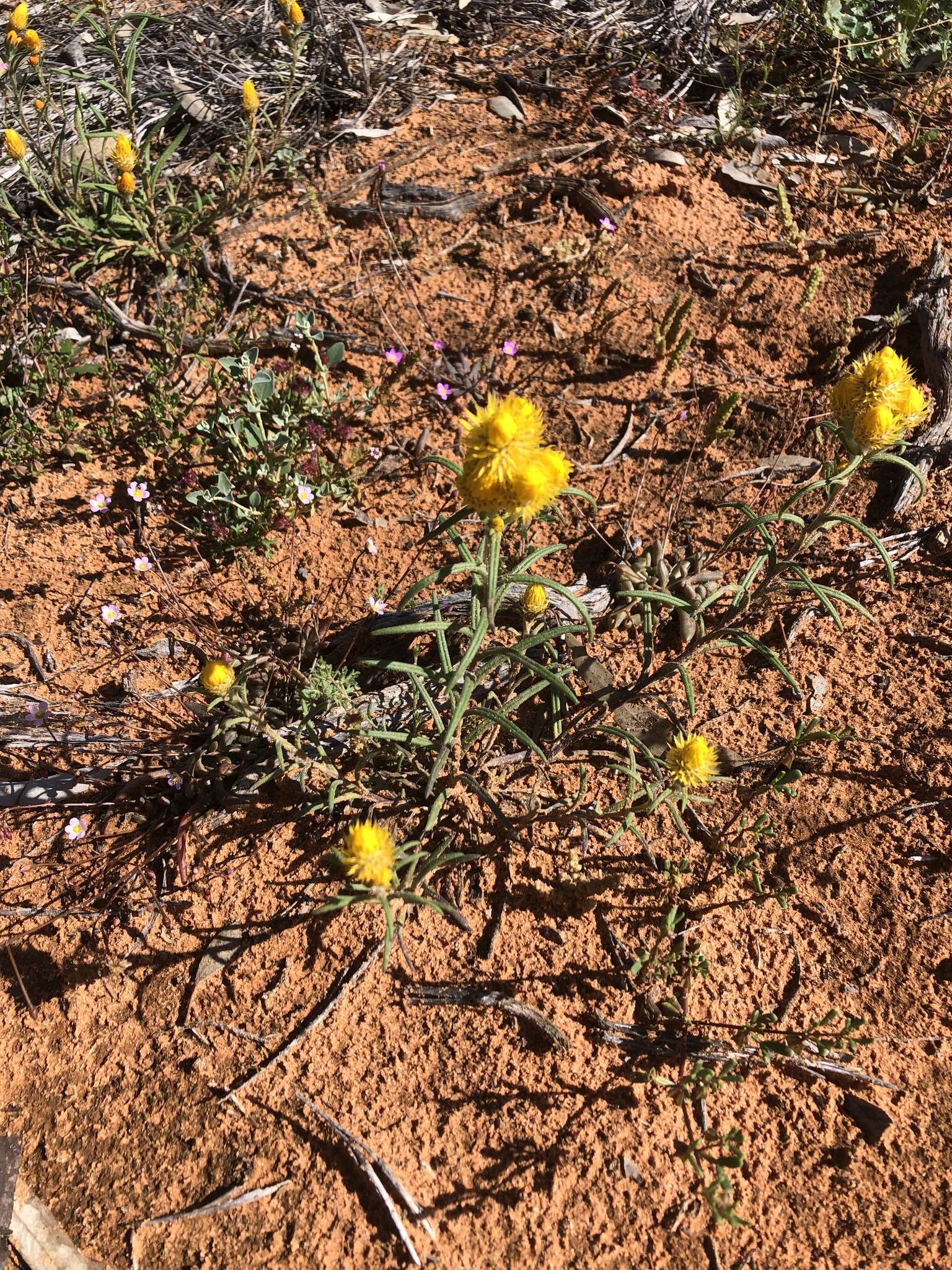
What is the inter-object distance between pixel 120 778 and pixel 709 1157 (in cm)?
220

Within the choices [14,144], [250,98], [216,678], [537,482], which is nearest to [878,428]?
[537,482]

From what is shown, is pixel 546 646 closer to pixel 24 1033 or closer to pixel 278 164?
pixel 24 1033

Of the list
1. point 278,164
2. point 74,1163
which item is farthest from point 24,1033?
point 278,164

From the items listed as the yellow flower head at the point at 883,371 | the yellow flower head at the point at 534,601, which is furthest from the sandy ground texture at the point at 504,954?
the yellow flower head at the point at 883,371

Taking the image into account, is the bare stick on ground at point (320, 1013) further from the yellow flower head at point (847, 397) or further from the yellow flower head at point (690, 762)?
the yellow flower head at point (847, 397)

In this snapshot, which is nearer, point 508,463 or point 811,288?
point 508,463

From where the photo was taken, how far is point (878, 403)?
7.10 feet

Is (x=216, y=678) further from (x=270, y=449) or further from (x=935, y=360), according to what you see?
(x=935, y=360)

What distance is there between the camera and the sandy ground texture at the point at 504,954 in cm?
222

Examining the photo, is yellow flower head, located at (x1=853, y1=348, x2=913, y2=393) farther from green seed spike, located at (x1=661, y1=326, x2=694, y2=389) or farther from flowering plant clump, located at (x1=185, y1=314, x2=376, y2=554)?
flowering plant clump, located at (x1=185, y1=314, x2=376, y2=554)

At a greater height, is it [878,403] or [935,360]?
[878,403]

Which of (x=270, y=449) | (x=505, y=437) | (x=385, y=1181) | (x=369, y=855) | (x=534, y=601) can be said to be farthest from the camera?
(x=270, y=449)

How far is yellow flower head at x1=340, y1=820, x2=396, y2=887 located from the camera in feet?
6.51

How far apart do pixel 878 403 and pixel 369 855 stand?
173cm
